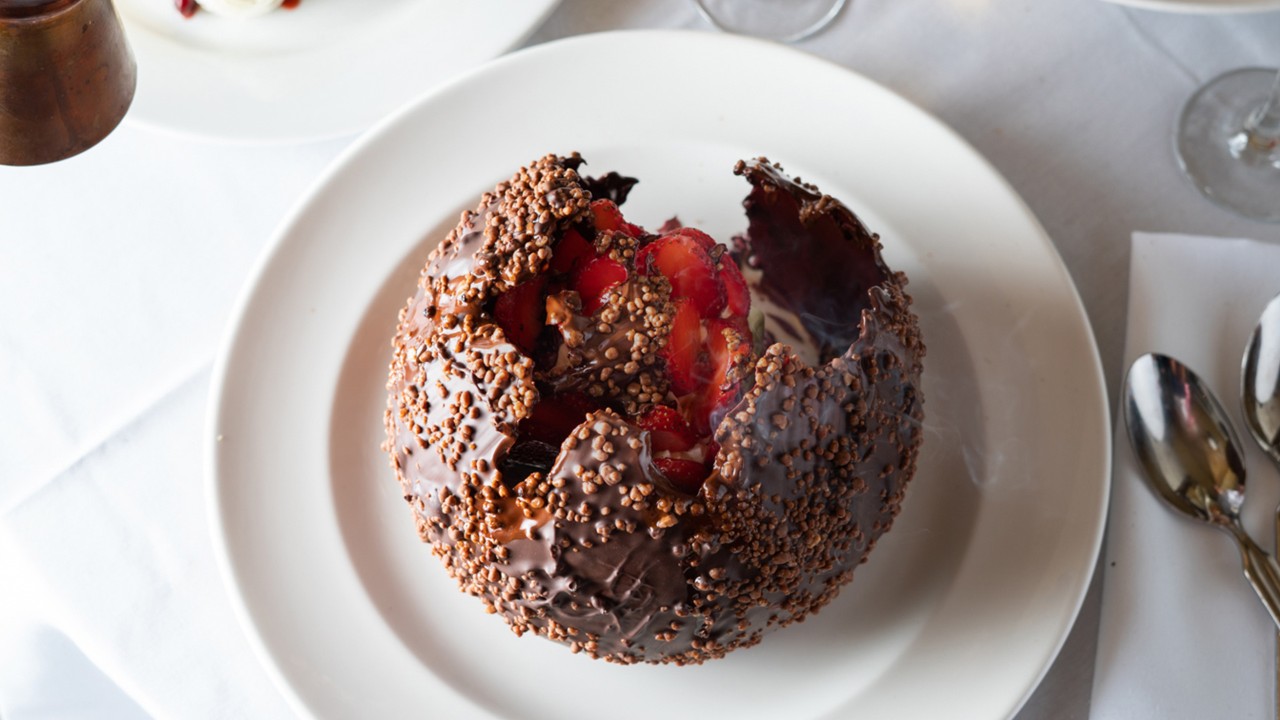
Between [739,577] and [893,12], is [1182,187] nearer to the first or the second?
[893,12]

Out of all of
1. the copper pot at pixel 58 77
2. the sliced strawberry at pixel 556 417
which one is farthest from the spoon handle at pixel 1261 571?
the copper pot at pixel 58 77

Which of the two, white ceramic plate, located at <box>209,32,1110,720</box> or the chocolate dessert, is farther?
white ceramic plate, located at <box>209,32,1110,720</box>

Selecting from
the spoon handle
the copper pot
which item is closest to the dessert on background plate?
the copper pot

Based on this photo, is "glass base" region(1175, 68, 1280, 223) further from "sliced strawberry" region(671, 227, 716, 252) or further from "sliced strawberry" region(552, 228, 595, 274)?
"sliced strawberry" region(552, 228, 595, 274)

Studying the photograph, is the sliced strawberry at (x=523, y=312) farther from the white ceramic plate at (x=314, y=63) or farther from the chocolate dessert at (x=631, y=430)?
the white ceramic plate at (x=314, y=63)

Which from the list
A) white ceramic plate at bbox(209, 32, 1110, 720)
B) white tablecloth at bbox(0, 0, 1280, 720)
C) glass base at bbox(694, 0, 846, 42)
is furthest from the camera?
glass base at bbox(694, 0, 846, 42)

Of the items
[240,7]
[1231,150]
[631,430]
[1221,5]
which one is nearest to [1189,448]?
[1231,150]
